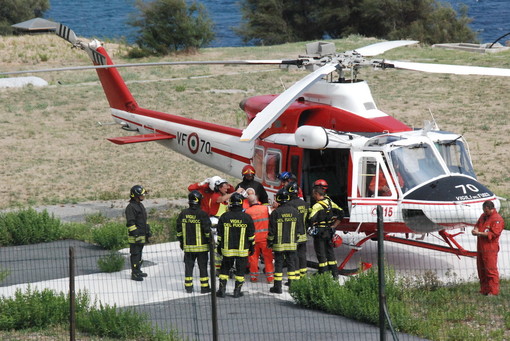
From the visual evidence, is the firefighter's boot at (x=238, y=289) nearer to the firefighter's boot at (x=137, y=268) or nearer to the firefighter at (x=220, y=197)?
the firefighter's boot at (x=137, y=268)

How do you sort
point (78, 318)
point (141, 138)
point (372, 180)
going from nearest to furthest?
point (78, 318)
point (372, 180)
point (141, 138)

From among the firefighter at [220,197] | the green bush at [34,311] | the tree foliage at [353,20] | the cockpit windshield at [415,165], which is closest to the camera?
the green bush at [34,311]

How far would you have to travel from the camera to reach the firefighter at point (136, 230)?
1270cm

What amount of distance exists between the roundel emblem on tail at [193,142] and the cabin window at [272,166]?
2.58m

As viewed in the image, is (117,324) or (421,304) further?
(421,304)

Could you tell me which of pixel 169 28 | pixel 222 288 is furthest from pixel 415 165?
pixel 169 28

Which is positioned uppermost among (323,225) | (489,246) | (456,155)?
(456,155)

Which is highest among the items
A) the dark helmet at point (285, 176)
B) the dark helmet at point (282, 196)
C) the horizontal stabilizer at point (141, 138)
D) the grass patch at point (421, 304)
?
the horizontal stabilizer at point (141, 138)

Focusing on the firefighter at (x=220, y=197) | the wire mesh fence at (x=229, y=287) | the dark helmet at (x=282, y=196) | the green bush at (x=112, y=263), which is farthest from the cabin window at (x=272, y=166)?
the green bush at (x=112, y=263)

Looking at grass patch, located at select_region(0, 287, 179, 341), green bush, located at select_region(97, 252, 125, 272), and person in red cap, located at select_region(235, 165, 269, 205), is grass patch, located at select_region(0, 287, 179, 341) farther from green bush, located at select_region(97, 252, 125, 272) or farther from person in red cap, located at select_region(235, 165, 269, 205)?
person in red cap, located at select_region(235, 165, 269, 205)

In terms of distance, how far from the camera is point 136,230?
41.6 feet

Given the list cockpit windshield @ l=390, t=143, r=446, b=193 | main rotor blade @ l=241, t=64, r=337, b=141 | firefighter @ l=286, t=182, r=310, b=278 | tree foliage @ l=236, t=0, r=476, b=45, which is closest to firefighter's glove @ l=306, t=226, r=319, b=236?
firefighter @ l=286, t=182, r=310, b=278

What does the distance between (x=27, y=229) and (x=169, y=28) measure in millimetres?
36374

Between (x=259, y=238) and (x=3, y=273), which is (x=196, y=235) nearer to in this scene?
(x=259, y=238)
